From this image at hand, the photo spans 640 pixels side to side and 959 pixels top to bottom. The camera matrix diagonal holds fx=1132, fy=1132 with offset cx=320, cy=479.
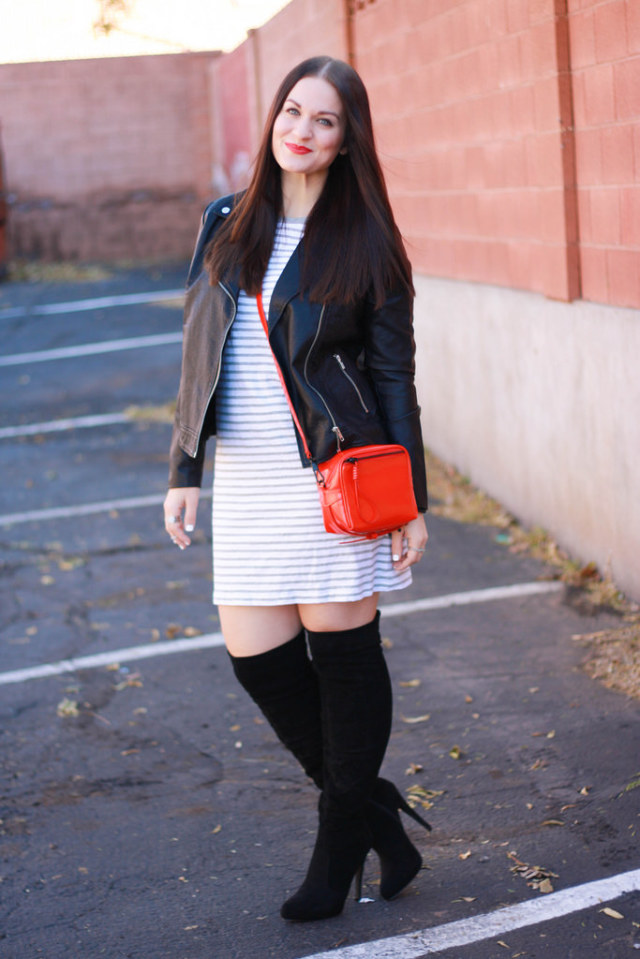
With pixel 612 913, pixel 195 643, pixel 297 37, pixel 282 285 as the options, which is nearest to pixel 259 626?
pixel 282 285

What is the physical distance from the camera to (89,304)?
15375mm

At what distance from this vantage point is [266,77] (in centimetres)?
1248

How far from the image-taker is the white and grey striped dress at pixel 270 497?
2.63m

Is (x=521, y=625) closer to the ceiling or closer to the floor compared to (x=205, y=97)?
closer to the floor

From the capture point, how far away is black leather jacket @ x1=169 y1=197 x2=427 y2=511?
2559mm

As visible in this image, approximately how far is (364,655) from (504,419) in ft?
11.9

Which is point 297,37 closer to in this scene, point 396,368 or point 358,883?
point 396,368

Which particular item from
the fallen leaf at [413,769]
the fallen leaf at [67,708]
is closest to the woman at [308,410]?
the fallen leaf at [413,769]

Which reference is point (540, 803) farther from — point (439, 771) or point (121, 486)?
point (121, 486)

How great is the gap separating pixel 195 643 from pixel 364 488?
250 centimetres

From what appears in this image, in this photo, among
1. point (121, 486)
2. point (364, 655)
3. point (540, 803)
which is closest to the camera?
point (364, 655)

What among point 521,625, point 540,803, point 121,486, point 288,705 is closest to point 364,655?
point 288,705

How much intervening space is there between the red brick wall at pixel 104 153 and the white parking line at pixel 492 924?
17.9 meters

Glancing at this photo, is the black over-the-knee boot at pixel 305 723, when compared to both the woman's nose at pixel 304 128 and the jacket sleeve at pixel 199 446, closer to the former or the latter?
the jacket sleeve at pixel 199 446
